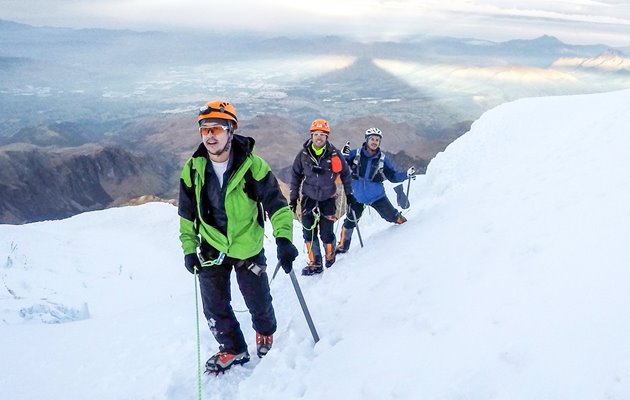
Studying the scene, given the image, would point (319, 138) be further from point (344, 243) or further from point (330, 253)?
point (344, 243)

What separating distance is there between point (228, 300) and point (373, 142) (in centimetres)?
485

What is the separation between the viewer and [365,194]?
9.52 metres

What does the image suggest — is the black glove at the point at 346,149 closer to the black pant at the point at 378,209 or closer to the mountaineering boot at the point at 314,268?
the black pant at the point at 378,209

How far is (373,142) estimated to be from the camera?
908 cm

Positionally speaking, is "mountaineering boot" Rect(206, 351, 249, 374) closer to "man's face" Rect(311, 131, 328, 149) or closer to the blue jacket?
"man's face" Rect(311, 131, 328, 149)

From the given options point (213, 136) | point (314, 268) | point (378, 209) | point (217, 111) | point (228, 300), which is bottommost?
point (314, 268)

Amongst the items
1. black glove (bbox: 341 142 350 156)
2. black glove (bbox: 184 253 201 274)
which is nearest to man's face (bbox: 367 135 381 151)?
black glove (bbox: 341 142 350 156)

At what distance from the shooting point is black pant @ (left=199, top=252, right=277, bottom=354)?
5309 millimetres

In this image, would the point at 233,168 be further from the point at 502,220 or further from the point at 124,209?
the point at 124,209

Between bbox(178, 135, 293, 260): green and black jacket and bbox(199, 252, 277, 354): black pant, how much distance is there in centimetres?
28

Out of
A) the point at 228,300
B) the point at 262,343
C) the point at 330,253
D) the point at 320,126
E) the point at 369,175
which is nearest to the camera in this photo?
the point at 228,300

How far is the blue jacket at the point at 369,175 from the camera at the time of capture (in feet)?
30.5

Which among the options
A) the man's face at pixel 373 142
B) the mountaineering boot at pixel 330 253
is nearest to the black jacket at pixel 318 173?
the man's face at pixel 373 142

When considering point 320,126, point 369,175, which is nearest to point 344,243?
point 369,175
